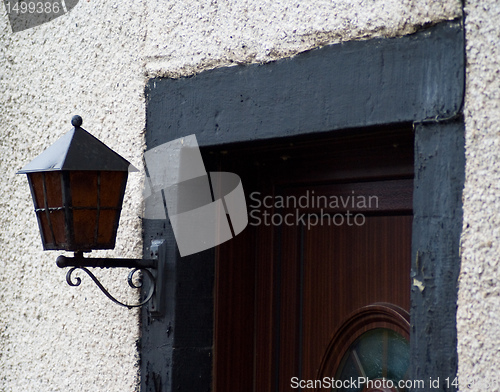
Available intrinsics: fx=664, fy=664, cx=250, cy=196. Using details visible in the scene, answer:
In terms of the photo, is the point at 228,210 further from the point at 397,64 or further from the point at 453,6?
the point at 453,6

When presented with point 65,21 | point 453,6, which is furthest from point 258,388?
point 65,21

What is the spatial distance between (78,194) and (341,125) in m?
0.83

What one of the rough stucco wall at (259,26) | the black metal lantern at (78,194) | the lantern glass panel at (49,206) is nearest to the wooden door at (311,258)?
the rough stucco wall at (259,26)

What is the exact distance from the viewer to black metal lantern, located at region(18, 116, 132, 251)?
6.70 ft

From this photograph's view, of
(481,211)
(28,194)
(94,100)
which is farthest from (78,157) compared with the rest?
(481,211)

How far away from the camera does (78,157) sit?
2.05 meters

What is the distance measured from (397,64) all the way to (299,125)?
0.35 meters

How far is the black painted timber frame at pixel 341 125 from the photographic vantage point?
171 cm

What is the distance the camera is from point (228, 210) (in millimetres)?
2424

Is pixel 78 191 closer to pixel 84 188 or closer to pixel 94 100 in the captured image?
pixel 84 188

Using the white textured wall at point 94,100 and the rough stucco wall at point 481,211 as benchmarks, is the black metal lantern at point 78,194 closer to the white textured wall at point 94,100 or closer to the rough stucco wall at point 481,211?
the white textured wall at point 94,100

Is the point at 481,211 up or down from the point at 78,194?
down

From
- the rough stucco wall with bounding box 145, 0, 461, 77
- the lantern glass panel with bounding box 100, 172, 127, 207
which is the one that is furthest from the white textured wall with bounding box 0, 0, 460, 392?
the lantern glass panel with bounding box 100, 172, 127, 207

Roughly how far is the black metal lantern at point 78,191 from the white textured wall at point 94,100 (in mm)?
304
